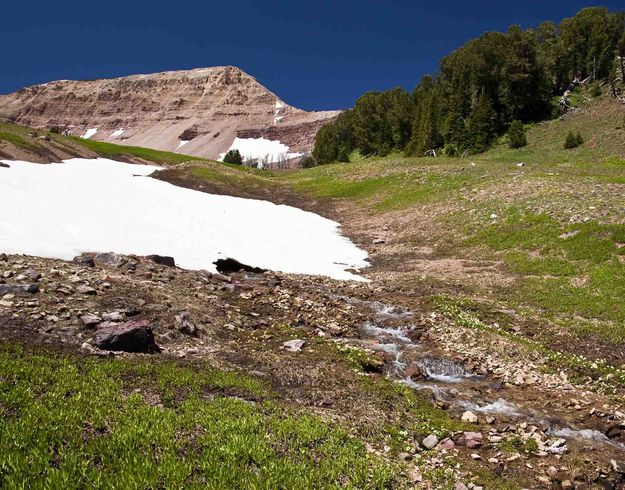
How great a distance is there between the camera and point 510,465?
27.2 ft

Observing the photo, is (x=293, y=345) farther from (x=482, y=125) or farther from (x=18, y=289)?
(x=482, y=125)

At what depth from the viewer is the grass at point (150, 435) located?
20.3ft

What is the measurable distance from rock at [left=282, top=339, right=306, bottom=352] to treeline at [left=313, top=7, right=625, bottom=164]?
6849 centimetres

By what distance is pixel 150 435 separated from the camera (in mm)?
7188

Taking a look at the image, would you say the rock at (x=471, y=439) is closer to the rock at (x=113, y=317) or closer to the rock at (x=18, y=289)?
the rock at (x=113, y=317)

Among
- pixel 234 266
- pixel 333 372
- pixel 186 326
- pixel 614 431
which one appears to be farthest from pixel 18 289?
pixel 614 431

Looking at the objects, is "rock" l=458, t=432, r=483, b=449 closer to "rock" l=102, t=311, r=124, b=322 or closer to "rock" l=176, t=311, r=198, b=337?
"rock" l=176, t=311, r=198, b=337

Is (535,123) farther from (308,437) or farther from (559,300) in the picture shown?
(308,437)

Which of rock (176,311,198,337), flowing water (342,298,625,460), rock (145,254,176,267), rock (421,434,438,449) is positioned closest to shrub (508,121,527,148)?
flowing water (342,298,625,460)

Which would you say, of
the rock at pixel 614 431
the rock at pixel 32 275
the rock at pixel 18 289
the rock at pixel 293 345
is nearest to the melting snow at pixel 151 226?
the rock at pixel 32 275

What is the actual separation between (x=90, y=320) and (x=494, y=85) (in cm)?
8750

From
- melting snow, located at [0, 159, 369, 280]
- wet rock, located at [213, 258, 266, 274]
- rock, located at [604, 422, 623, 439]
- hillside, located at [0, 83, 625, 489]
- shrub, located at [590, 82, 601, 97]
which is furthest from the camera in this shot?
shrub, located at [590, 82, 601, 97]

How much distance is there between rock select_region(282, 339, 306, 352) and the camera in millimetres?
13039

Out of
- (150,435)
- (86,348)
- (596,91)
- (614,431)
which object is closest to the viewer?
(150,435)
